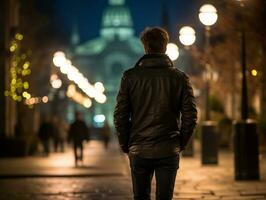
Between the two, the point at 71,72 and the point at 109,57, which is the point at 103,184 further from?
the point at 109,57

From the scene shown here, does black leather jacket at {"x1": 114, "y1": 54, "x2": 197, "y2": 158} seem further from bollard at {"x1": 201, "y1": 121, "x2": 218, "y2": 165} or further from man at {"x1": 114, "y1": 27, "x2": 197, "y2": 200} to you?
bollard at {"x1": 201, "y1": 121, "x2": 218, "y2": 165}

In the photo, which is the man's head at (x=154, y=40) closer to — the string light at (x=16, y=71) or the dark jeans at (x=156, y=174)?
the dark jeans at (x=156, y=174)

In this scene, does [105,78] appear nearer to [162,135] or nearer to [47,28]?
[47,28]

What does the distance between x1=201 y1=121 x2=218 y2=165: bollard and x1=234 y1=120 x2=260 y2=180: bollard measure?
7643 millimetres

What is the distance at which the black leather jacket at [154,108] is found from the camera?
291 inches

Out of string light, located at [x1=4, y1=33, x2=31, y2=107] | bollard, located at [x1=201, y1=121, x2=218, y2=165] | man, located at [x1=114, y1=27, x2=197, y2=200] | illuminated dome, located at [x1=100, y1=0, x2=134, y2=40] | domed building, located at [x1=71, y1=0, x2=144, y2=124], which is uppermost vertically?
illuminated dome, located at [x1=100, y1=0, x2=134, y2=40]

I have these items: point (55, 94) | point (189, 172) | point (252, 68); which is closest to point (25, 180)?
point (189, 172)

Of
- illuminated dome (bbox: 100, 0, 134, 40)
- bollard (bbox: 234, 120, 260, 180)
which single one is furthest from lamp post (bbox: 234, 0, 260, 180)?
illuminated dome (bbox: 100, 0, 134, 40)

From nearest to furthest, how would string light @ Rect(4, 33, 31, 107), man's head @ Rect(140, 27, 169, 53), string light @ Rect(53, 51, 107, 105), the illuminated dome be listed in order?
man's head @ Rect(140, 27, 169, 53) < string light @ Rect(4, 33, 31, 107) < string light @ Rect(53, 51, 107, 105) < the illuminated dome

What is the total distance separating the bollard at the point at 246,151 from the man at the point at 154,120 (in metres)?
12.8

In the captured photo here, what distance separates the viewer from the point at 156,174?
743cm

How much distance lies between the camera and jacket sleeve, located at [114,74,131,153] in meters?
7.47

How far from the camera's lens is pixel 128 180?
864 inches

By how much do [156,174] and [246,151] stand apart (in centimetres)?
1295
